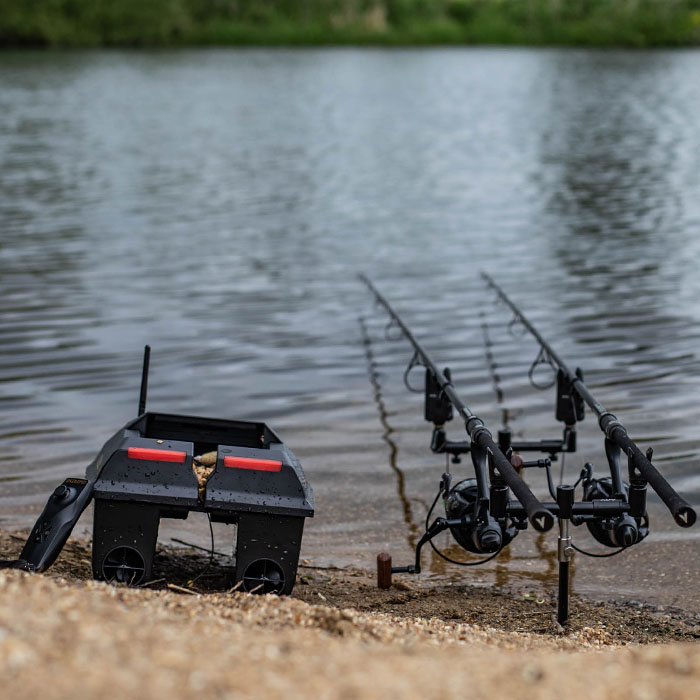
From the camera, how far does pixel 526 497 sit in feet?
14.8

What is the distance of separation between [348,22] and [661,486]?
238ft

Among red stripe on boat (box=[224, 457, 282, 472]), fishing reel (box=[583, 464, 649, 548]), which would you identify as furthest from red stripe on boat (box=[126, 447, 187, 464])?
fishing reel (box=[583, 464, 649, 548])

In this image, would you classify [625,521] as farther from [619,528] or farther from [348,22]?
[348,22]

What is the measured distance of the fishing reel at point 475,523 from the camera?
5.00m

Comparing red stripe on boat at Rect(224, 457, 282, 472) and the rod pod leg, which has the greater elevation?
red stripe on boat at Rect(224, 457, 282, 472)

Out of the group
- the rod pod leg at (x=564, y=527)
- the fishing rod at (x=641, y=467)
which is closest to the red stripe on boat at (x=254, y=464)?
the rod pod leg at (x=564, y=527)

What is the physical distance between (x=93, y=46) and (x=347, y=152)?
45.8m

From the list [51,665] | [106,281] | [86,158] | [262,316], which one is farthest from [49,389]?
[86,158]

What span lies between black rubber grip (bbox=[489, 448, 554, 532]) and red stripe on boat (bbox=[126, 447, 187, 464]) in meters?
1.28

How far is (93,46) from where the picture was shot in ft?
219

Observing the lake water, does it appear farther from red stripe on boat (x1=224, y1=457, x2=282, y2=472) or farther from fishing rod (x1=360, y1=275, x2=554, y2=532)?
red stripe on boat (x1=224, y1=457, x2=282, y2=472)

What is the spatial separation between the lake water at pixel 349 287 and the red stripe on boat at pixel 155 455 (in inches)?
71.9

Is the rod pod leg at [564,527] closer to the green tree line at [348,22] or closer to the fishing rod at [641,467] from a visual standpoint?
the fishing rod at [641,467]

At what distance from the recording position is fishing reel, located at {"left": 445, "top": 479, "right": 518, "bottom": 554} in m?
5.00
